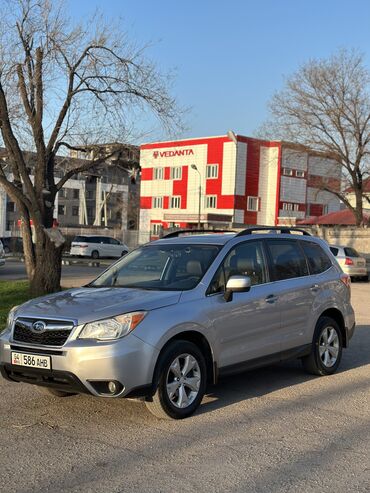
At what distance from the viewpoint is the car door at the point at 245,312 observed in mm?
5777

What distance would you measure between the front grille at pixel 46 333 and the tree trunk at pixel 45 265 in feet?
24.6

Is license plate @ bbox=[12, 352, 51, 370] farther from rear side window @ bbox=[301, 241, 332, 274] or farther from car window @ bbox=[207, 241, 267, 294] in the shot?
rear side window @ bbox=[301, 241, 332, 274]

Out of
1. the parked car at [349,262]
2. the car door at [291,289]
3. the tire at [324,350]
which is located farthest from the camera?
the parked car at [349,262]

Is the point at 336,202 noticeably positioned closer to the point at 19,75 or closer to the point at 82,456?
the point at 19,75

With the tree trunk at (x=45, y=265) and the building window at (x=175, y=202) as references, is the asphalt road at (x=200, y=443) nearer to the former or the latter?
the tree trunk at (x=45, y=265)

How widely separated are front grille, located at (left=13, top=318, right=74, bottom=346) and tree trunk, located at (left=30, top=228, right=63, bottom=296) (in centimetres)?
751

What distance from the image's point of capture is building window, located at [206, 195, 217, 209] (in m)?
60.8

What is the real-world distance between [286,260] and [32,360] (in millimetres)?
3246

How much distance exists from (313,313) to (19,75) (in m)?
9.11

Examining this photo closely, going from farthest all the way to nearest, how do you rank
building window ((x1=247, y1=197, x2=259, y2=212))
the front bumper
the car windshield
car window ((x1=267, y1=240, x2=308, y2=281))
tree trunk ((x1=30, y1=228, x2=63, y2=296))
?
building window ((x1=247, y1=197, x2=259, y2=212)), tree trunk ((x1=30, y1=228, x2=63, y2=296)), car window ((x1=267, y1=240, x2=308, y2=281)), the car windshield, the front bumper

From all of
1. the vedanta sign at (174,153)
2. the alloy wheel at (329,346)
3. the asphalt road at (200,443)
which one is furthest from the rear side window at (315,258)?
the vedanta sign at (174,153)

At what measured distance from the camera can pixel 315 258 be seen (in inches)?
297

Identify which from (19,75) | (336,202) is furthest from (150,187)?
(19,75)

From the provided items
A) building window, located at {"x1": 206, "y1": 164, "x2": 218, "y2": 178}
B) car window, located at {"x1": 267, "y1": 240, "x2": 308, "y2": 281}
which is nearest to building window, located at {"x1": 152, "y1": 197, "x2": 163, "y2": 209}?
building window, located at {"x1": 206, "y1": 164, "x2": 218, "y2": 178}
